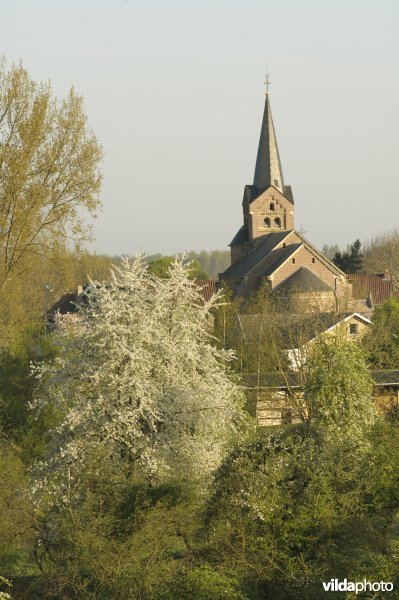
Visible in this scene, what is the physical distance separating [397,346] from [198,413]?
21.0m

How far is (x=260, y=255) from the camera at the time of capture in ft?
240

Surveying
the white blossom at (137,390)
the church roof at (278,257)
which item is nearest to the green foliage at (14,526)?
the white blossom at (137,390)

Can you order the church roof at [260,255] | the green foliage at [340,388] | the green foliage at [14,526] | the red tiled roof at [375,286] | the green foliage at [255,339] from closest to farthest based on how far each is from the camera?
the green foliage at [14,526], the green foliage at [340,388], the green foliage at [255,339], the church roof at [260,255], the red tiled roof at [375,286]

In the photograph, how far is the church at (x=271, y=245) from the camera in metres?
68.1

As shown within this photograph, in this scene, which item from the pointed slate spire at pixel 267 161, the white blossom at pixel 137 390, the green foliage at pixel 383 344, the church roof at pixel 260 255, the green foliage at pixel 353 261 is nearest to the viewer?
the white blossom at pixel 137 390

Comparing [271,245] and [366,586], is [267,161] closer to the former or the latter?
[271,245]

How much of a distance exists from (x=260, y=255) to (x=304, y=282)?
313 inches

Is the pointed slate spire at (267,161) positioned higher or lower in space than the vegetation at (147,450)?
higher

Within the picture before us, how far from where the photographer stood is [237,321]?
143 feet

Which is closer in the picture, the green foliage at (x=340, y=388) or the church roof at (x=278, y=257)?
the green foliage at (x=340, y=388)

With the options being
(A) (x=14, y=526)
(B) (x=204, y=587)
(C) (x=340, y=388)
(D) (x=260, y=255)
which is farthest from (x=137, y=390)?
(D) (x=260, y=255)

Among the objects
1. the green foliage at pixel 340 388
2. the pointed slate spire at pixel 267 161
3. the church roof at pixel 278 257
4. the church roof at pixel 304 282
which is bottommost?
the green foliage at pixel 340 388

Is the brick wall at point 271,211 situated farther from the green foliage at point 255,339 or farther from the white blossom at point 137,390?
the white blossom at point 137,390

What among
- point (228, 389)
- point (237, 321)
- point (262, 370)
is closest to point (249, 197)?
point (237, 321)
